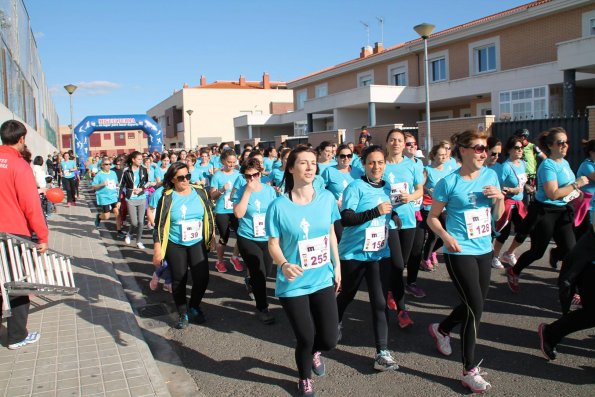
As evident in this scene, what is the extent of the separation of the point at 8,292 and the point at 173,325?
5.76 ft

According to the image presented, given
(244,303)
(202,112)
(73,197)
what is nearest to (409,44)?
(73,197)

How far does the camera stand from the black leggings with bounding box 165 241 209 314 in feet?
17.3

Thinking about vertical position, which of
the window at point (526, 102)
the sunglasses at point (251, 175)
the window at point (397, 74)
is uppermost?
the window at point (397, 74)

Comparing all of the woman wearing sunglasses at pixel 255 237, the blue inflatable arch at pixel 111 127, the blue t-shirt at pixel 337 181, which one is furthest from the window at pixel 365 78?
the woman wearing sunglasses at pixel 255 237

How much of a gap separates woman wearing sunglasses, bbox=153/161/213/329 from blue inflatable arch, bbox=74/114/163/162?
79.1ft

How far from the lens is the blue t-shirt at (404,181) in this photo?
17.4ft

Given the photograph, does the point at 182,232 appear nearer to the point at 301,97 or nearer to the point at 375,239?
the point at 375,239

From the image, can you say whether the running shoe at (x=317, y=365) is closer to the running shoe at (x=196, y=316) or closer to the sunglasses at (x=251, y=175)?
the running shoe at (x=196, y=316)

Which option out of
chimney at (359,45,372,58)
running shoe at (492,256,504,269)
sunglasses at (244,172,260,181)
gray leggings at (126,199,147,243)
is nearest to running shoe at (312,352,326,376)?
sunglasses at (244,172,260,181)

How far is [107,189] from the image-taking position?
38.2 feet

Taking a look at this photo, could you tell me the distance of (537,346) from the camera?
14.9ft

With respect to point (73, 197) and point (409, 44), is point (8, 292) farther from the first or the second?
point (409, 44)

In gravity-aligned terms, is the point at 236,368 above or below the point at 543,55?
below

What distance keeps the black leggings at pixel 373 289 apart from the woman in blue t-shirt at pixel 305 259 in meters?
0.54
